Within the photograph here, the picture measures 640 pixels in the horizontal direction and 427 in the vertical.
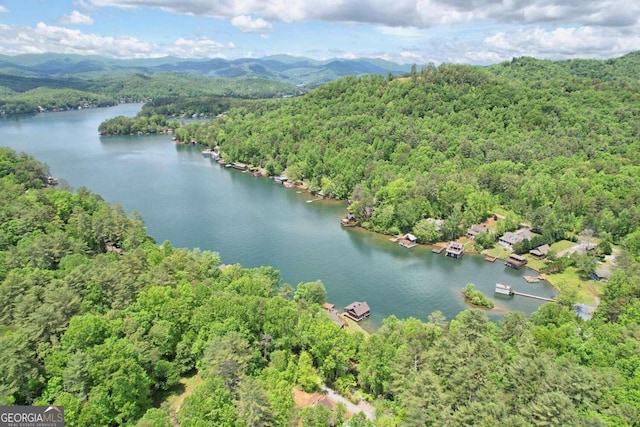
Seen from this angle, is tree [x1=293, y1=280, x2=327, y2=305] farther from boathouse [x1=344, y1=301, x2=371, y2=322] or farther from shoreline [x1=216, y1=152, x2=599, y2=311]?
shoreline [x1=216, y1=152, x2=599, y2=311]

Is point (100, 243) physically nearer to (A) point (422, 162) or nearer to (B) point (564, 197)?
(A) point (422, 162)

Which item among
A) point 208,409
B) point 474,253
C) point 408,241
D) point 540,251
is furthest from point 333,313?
point 540,251

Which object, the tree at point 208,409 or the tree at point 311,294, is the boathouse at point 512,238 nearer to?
the tree at point 311,294

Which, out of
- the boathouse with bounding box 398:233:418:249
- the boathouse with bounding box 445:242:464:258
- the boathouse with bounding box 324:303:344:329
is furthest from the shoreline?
the boathouse with bounding box 324:303:344:329

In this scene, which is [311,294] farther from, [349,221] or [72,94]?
[72,94]

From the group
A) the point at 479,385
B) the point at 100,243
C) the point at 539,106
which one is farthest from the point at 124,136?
the point at 479,385

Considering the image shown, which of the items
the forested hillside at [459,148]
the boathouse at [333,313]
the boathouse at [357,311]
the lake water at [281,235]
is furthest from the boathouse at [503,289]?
the boathouse at [333,313]
